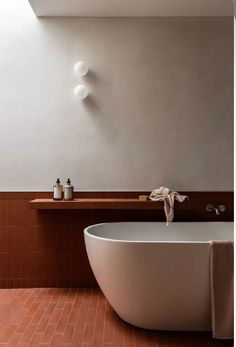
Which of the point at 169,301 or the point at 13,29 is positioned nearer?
the point at 169,301

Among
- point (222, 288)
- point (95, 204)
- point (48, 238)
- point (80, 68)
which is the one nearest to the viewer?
point (222, 288)

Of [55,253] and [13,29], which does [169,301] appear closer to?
[55,253]

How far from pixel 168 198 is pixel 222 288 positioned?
107 centimetres

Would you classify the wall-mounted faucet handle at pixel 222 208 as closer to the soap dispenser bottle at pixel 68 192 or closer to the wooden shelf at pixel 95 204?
the wooden shelf at pixel 95 204

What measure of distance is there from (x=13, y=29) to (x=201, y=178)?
7.93ft

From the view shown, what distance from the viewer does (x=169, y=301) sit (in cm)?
239

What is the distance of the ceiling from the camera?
10.1 feet

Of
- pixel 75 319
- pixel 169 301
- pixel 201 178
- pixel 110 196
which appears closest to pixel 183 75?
pixel 201 178

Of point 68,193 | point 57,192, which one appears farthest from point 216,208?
point 57,192

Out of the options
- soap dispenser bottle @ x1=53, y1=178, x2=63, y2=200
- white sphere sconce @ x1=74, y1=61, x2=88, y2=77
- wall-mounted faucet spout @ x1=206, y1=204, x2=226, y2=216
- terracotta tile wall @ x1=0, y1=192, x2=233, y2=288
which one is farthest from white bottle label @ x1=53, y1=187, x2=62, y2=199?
wall-mounted faucet spout @ x1=206, y1=204, x2=226, y2=216

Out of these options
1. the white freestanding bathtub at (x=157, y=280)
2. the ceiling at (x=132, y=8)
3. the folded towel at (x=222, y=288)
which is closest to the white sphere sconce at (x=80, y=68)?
the ceiling at (x=132, y=8)

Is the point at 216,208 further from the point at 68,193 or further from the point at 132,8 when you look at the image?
the point at 132,8

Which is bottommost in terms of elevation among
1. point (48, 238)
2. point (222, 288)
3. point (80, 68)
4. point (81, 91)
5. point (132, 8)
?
point (222, 288)

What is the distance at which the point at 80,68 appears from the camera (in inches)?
130
